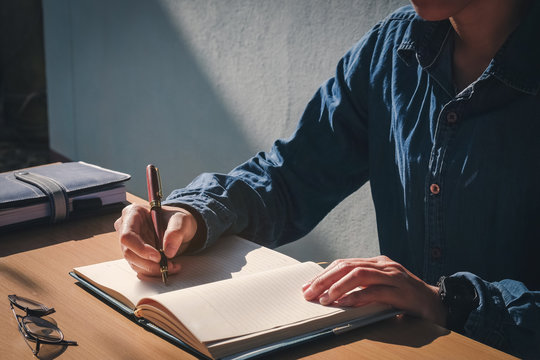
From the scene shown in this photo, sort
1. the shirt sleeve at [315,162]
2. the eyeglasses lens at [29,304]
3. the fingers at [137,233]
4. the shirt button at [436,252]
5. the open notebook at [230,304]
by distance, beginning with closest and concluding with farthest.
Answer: the open notebook at [230,304] < the eyeglasses lens at [29,304] < the fingers at [137,233] < the shirt button at [436,252] < the shirt sleeve at [315,162]

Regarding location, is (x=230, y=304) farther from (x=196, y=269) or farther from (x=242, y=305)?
(x=196, y=269)

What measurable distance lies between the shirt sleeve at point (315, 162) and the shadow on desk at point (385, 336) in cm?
51

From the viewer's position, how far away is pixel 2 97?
6.17 metres

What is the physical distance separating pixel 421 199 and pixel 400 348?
1.72 ft

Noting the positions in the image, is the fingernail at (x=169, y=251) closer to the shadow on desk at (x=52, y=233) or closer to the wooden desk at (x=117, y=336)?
the wooden desk at (x=117, y=336)

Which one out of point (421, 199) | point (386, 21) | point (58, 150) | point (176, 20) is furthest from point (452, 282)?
point (58, 150)

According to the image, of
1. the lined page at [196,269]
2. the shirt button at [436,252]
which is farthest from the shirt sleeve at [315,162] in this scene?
the shirt button at [436,252]

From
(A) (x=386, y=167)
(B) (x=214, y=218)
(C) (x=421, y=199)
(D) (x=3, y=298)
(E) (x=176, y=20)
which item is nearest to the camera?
(D) (x=3, y=298)

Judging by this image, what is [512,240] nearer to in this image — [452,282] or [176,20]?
[452,282]

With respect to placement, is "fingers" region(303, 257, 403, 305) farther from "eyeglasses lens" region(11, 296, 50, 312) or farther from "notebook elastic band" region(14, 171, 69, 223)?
"notebook elastic band" region(14, 171, 69, 223)

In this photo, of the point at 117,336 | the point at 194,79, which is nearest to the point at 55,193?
the point at 117,336

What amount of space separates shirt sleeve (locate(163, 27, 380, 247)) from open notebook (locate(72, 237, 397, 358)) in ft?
1.08

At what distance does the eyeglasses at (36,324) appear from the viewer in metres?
0.86

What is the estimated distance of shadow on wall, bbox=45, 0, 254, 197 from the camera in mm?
3227
